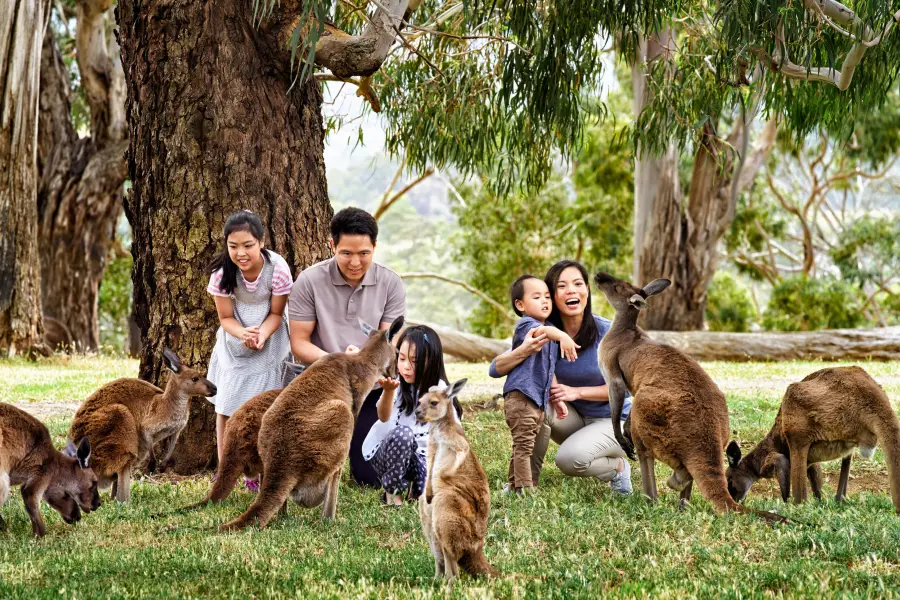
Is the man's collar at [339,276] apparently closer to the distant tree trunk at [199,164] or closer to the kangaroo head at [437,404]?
the distant tree trunk at [199,164]

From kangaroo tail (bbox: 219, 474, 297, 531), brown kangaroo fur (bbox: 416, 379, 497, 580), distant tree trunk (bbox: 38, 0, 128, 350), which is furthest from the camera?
distant tree trunk (bbox: 38, 0, 128, 350)

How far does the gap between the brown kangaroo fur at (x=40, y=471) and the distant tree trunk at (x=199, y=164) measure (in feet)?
5.22

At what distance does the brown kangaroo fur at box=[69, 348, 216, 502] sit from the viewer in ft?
17.8

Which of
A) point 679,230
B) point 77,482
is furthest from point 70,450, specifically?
point 679,230

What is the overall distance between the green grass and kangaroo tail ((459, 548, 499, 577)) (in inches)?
3.0

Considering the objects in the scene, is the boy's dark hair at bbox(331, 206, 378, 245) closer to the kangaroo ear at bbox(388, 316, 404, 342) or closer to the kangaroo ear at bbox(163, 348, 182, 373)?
the kangaroo ear at bbox(388, 316, 404, 342)

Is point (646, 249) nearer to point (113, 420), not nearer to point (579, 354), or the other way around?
point (579, 354)

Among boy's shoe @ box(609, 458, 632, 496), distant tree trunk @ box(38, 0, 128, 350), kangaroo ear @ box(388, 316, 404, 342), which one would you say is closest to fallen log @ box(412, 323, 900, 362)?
distant tree trunk @ box(38, 0, 128, 350)

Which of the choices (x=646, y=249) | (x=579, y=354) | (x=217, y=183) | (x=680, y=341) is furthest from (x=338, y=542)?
(x=646, y=249)

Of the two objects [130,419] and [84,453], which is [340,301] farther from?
[84,453]

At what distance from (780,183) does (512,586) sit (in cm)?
2990

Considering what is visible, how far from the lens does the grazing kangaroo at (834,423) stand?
4.86 metres

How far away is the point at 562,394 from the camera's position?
596cm

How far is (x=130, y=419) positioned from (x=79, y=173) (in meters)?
12.3
